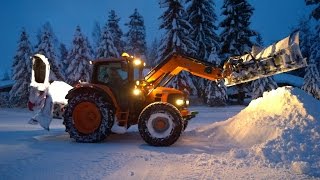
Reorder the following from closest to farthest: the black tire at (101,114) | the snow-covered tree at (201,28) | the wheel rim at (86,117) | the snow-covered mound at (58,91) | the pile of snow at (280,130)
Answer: the pile of snow at (280,130) → the black tire at (101,114) → the wheel rim at (86,117) → the snow-covered mound at (58,91) → the snow-covered tree at (201,28)

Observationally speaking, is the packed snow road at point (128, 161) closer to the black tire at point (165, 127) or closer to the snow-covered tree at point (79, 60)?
the black tire at point (165, 127)

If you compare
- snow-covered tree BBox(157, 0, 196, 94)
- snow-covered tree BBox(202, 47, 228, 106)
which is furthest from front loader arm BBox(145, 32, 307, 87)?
snow-covered tree BBox(157, 0, 196, 94)

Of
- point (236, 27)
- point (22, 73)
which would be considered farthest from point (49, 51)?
point (236, 27)

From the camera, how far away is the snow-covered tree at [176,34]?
114 ft

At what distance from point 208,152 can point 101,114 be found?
10.8 feet

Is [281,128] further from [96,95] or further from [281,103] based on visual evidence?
[96,95]

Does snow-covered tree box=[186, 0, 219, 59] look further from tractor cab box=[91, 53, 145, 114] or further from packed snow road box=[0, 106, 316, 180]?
packed snow road box=[0, 106, 316, 180]

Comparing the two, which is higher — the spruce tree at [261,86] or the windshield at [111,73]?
the spruce tree at [261,86]

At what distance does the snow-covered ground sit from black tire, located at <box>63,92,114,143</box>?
294 mm

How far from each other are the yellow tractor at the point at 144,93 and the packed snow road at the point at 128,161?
0.52 meters

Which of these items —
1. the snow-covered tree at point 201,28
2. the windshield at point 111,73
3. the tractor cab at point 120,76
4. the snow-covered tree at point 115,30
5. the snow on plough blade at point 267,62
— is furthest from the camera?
the snow-covered tree at point 115,30

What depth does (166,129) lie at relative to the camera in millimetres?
10562

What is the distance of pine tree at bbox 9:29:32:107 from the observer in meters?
38.8

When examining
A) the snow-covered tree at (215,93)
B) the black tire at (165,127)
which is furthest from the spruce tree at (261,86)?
the black tire at (165,127)
